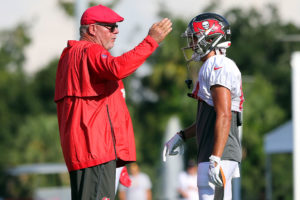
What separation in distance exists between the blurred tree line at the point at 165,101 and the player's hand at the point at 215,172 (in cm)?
2960

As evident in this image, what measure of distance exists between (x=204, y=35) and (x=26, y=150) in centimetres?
4519

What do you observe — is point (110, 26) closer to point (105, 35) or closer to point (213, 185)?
point (105, 35)

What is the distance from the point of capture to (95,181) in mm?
5395

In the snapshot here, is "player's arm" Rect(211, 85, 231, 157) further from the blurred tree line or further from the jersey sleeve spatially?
the blurred tree line

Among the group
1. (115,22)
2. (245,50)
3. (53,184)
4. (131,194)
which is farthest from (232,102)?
(245,50)

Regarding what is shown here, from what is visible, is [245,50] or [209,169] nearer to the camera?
[209,169]

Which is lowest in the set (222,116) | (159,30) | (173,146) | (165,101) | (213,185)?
(213,185)

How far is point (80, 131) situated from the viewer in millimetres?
5398

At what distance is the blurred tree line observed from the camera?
42906 mm

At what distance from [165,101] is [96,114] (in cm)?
4744

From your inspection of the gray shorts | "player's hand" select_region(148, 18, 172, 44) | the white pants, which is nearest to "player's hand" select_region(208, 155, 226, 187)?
the white pants

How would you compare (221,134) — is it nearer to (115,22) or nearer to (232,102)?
(232,102)

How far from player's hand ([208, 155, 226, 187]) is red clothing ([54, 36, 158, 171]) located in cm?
70

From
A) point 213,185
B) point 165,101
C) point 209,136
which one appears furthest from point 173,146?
point 165,101
